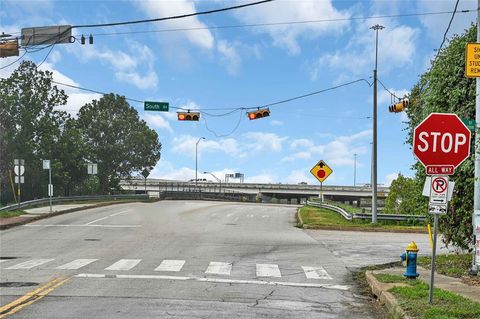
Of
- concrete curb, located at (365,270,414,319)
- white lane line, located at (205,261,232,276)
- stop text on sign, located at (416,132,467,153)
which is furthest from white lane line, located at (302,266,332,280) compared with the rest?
stop text on sign, located at (416,132,467,153)

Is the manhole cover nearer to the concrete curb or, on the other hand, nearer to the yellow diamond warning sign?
the concrete curb

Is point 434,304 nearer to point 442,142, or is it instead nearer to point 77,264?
point 442,142

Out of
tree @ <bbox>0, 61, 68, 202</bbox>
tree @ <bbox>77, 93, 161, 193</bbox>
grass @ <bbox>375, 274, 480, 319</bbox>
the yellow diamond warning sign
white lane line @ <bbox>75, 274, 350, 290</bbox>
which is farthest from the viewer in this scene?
tree @ <bbox>77, 93, 161, 193</bbox>

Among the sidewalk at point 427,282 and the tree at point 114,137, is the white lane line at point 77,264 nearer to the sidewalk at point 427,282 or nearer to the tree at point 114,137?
the sidewalk at point 427,282

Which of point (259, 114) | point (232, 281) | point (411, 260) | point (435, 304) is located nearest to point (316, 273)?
point (232, 281)

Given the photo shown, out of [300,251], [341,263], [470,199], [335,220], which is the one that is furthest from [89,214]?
[470,199]

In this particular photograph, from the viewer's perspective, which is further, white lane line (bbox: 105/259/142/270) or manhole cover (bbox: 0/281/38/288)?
white lane line (bbox: 105/259/142/270)

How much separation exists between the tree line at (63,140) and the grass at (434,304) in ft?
147

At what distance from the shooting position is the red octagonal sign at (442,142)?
28.3ft

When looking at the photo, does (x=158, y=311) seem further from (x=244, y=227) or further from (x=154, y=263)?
(x=244, y=227)

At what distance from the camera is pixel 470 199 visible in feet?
43.6

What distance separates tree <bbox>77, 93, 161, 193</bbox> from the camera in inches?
3091

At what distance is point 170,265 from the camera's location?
14211 mm

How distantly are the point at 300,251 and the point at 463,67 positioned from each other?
789cm
